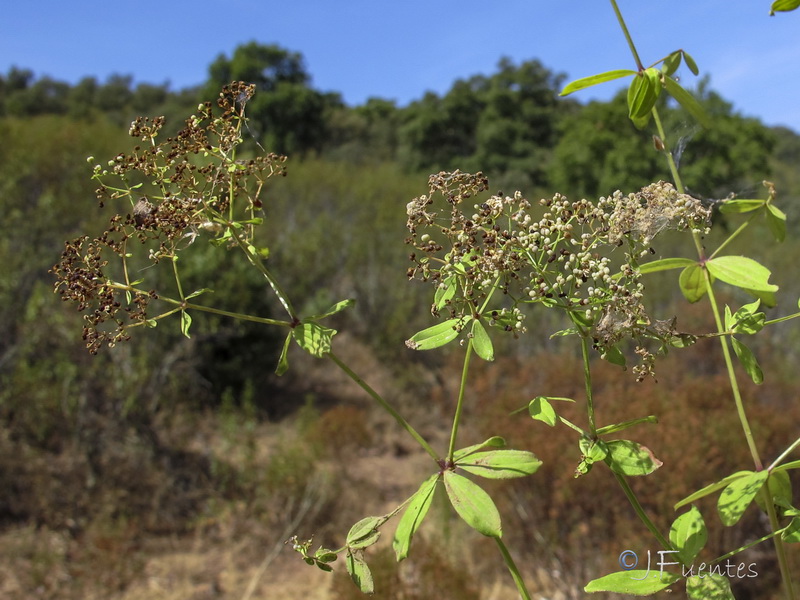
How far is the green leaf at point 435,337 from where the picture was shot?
2.89ft

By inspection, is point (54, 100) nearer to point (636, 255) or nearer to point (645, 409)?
point (645, 409)

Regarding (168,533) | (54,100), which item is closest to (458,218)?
(168,533)

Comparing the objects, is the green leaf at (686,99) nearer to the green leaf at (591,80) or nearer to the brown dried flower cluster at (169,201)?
the green leaf at (591,80)

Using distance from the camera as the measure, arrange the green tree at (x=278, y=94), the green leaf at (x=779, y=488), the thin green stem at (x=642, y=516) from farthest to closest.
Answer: the green tree at (x=278, y=94)
the green leaf at (x=779, y=488)
the thin green stem at (x=642, y=516)

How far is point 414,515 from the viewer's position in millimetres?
818

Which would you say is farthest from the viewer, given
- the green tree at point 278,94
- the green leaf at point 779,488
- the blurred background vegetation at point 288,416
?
the green tree at point 278,94

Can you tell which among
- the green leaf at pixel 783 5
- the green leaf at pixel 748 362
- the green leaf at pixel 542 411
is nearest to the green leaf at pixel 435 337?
the green leaf at pixel 542 411

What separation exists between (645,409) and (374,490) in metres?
2.81

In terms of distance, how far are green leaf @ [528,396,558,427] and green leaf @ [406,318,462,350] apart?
14 cm

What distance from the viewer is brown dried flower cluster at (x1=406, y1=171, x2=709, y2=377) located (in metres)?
0.77

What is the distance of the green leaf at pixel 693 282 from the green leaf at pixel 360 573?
1.69ft

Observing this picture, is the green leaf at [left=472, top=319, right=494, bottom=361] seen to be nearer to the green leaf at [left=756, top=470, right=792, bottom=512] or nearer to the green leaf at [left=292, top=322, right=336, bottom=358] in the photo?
the green leaf at [left=292, top=322, right=336, bottom=358]

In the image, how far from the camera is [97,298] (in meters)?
0.91

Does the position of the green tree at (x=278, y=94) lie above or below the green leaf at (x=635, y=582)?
above
